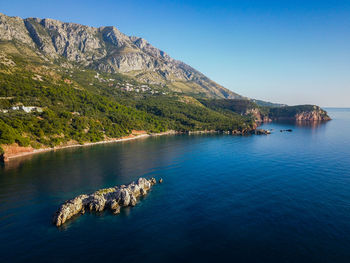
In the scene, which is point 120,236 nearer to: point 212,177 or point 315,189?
point 212,177

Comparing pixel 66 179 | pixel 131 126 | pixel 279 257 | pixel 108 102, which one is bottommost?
pixel 279 257

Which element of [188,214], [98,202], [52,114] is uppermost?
[52,114]

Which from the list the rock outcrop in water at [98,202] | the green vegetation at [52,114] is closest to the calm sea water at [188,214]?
the rock outcrop in water at [98,202]

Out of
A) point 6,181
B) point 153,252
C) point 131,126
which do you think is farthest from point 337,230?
point 131,126

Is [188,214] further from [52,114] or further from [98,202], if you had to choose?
[52,114]

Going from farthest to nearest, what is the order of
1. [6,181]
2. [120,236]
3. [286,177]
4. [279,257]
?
[286,177] < [6,181] < [120,236] < [279,257]

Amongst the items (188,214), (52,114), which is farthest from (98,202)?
(52,114)

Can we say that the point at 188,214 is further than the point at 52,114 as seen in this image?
No

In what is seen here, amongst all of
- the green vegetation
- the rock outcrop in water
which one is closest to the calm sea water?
the rock outcrop in water
